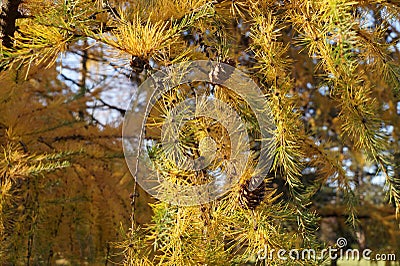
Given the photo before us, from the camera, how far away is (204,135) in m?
0.48

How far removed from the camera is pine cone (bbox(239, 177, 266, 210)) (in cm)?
43

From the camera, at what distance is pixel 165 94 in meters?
0.46

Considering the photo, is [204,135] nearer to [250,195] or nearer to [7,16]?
[250,195]

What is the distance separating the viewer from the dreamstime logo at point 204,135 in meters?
0.44

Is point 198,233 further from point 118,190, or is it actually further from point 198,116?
point 118,190

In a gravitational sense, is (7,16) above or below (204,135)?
above

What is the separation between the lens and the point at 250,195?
1.40ft

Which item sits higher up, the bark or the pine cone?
the bark

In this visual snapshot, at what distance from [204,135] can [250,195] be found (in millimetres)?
85

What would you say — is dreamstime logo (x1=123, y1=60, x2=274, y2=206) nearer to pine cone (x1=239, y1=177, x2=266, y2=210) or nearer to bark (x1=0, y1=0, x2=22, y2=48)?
pine cone (x1=239, y1=177, x2=266, y2=210)

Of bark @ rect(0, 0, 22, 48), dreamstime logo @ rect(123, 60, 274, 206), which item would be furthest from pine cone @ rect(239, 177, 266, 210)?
bark @ rect(0, 0, 22, 48)

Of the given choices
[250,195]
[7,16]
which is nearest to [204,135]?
[250,195]

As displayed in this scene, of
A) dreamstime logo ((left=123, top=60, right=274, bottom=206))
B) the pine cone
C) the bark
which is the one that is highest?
the bark

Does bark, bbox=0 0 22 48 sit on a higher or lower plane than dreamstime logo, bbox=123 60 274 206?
higher
